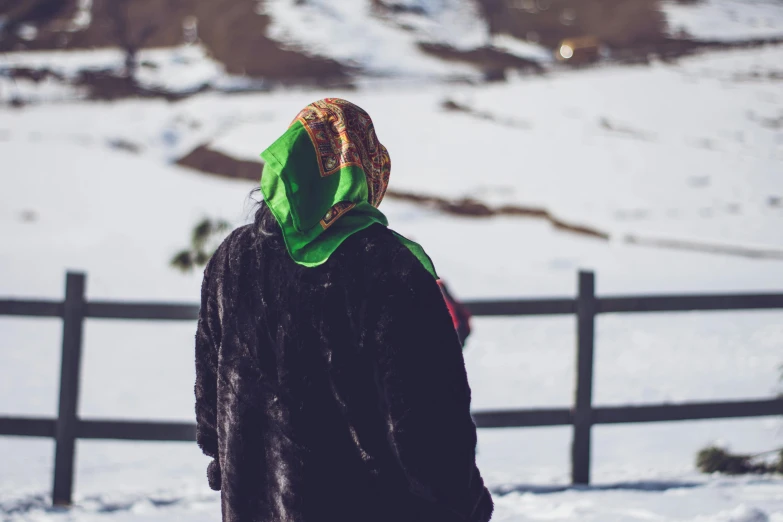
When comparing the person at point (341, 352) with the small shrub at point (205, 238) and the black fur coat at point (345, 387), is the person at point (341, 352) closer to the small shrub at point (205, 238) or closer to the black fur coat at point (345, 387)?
the black fur coat at point (345, 387)

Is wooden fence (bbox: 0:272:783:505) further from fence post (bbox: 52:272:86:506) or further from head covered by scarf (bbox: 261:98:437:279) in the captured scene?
head covered by scarf (bbox: 261:98:437:279)

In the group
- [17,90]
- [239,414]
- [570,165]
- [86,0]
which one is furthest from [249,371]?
[86,0]

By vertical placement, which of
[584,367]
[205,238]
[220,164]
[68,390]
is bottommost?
[220,164]

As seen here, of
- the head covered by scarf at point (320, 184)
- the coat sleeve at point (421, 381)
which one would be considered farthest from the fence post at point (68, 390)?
the coat sleeve at point (421, 381)

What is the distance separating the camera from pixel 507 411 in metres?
3.66

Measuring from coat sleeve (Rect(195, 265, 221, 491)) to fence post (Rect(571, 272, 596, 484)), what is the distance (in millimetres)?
2362

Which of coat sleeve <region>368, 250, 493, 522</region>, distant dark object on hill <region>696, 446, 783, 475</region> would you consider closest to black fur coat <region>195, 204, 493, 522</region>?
coat sleeve <region>368, 250, 493, 522</region>

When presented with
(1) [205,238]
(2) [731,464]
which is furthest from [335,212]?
(1) [205,238]

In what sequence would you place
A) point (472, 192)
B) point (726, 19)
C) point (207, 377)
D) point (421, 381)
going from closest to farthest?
point (421, 381)
point (207, 377)
point (472, 192)
point (726, 19)

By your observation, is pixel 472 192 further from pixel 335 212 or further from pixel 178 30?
pixel 335 212

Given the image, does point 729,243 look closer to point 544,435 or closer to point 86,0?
point 544,435

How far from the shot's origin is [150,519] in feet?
11.3

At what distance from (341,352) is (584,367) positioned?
8.39 feet

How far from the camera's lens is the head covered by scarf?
1422 mm
